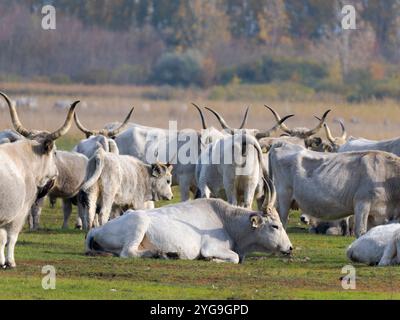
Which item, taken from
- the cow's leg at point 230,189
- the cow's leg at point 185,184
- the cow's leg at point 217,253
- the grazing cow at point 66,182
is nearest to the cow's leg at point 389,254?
the cow's leg at point 217,253

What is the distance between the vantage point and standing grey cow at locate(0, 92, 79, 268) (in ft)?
46.4

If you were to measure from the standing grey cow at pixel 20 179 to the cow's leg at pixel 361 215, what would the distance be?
15.2 ft

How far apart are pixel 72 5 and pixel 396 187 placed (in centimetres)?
3788

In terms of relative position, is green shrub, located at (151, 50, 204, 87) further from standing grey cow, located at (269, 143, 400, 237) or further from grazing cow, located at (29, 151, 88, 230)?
standing grey cow, located at (269, 143, 400, 237)

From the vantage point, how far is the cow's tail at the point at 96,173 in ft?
61.7

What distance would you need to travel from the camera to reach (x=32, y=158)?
14.7 m

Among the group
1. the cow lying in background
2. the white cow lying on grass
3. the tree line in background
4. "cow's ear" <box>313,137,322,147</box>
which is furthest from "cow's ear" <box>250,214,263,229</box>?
the tree line in background

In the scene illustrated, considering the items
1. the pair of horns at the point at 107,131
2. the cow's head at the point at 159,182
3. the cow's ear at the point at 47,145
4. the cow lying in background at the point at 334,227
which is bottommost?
the cow lying in background at the point at 334,227

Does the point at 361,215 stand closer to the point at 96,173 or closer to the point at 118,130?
the point at 96,173

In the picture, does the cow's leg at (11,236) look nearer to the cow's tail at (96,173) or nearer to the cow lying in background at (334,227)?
the cow's tail at (96,173)

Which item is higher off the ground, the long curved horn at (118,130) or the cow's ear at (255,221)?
the long curved horn at (118,130)

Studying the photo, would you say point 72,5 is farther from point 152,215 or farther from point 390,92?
point 152,215
